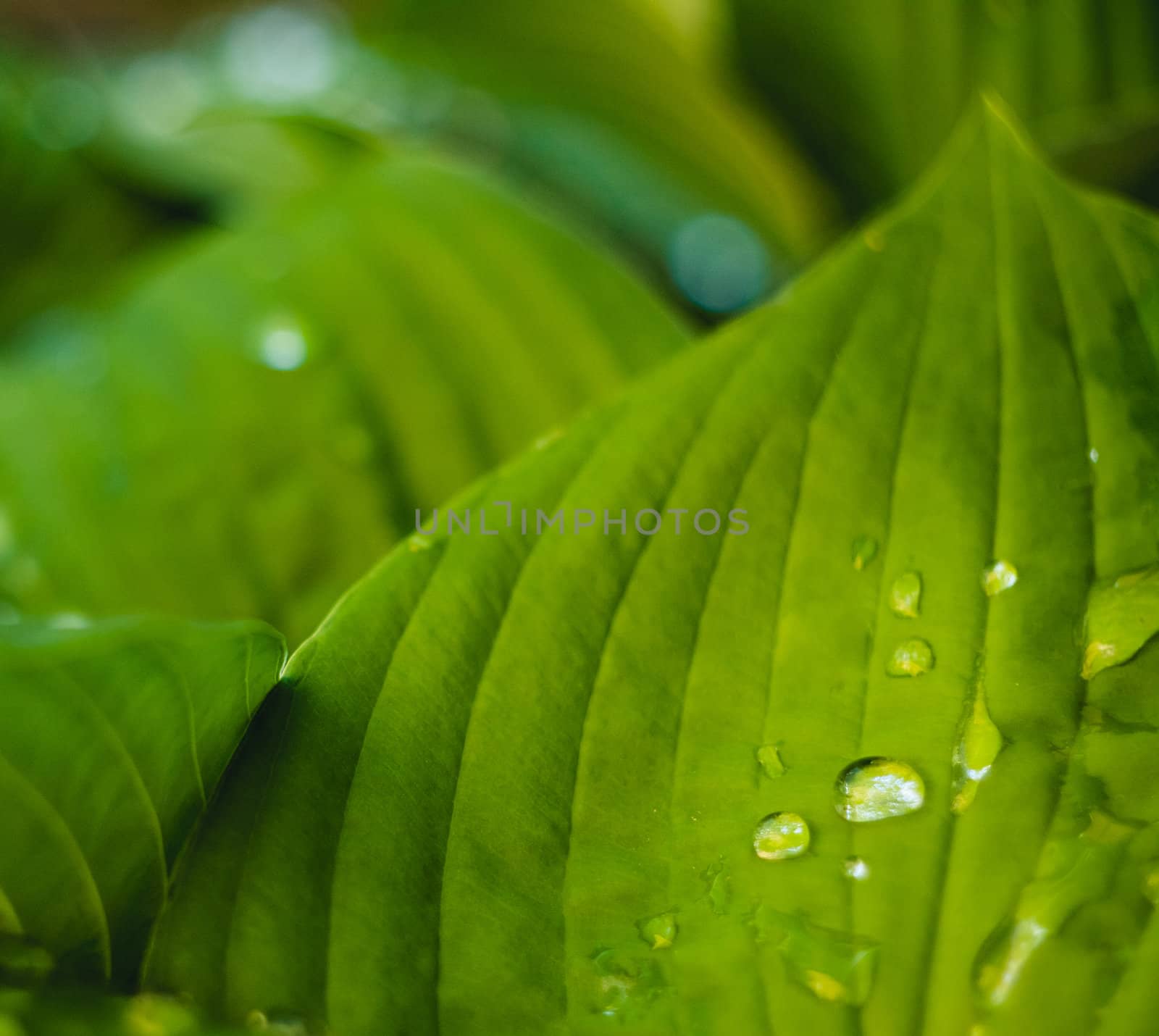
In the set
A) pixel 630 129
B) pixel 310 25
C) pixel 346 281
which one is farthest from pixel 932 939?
pixel 310 25

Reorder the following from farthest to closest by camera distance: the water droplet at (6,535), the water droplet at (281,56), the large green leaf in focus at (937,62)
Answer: the water droplet at (281,56) < the large green leaf in focus at (937,62) < the water droplet at (6,535)

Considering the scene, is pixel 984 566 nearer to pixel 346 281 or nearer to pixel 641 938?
pixel 641 938

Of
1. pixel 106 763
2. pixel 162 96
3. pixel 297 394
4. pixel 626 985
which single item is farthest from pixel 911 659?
pixel 162 96

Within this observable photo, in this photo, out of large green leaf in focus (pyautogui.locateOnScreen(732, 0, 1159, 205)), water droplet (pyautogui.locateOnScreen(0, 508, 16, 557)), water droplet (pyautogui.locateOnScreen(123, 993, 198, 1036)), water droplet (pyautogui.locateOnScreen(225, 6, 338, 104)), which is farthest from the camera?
water droplet (pyautogui.locateOnScreen(225, 6, 338, 104))

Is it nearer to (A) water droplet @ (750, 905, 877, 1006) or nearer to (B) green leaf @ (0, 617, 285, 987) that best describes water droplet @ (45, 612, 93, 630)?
(B) green leaf @ (0, 617, 285, 987)

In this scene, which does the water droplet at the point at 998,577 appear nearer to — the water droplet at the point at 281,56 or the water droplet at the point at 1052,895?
the water droplet at the point at 1052,895

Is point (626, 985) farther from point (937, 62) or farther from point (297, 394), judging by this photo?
point (937, 62)

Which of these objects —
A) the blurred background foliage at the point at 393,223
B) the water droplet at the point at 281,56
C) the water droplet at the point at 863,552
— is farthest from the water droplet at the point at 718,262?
the water droplet at the point at 863,552

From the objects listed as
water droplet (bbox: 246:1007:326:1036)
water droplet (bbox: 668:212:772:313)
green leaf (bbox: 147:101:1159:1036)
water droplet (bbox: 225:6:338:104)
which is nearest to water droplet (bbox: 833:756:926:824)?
green leaf (bbox: 147:101:1159:1036)
